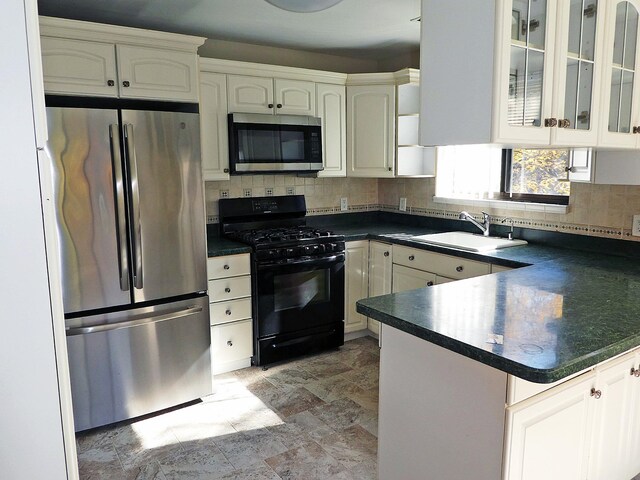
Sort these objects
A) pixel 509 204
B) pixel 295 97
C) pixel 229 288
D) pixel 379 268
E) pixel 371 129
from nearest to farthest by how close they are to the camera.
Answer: pixel 229 288, pixel 509 204, pixel 295 97, pixel 379 268, pixel 371 129

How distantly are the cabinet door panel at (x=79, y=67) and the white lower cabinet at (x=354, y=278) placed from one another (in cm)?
201

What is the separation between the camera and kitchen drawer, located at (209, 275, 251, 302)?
3.21 meters

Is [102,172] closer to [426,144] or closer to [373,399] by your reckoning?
[426,144]

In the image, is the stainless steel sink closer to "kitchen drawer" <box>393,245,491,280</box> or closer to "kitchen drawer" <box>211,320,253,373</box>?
"kitchen drawer" <box>393,245,491,280</box>

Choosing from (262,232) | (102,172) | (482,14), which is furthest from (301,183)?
(482,14)

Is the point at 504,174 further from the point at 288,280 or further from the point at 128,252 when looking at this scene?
the point at 128,252

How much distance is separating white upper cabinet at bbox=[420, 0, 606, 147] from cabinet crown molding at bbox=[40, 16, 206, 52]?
1576 mm

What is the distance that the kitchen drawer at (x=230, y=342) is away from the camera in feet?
10.8

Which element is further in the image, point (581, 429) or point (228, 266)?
point (228, 266)

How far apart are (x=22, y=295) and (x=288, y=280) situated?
261cm

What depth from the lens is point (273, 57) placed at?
156 inches

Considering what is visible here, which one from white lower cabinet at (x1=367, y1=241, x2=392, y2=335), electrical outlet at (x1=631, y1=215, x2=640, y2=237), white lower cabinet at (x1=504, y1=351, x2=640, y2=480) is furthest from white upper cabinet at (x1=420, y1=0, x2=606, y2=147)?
white lower cabinet at (x1=367, y1=241, x2=392, y2=335)

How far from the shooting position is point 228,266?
3.25 m

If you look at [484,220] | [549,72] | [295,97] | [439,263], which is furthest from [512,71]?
[295,97]
